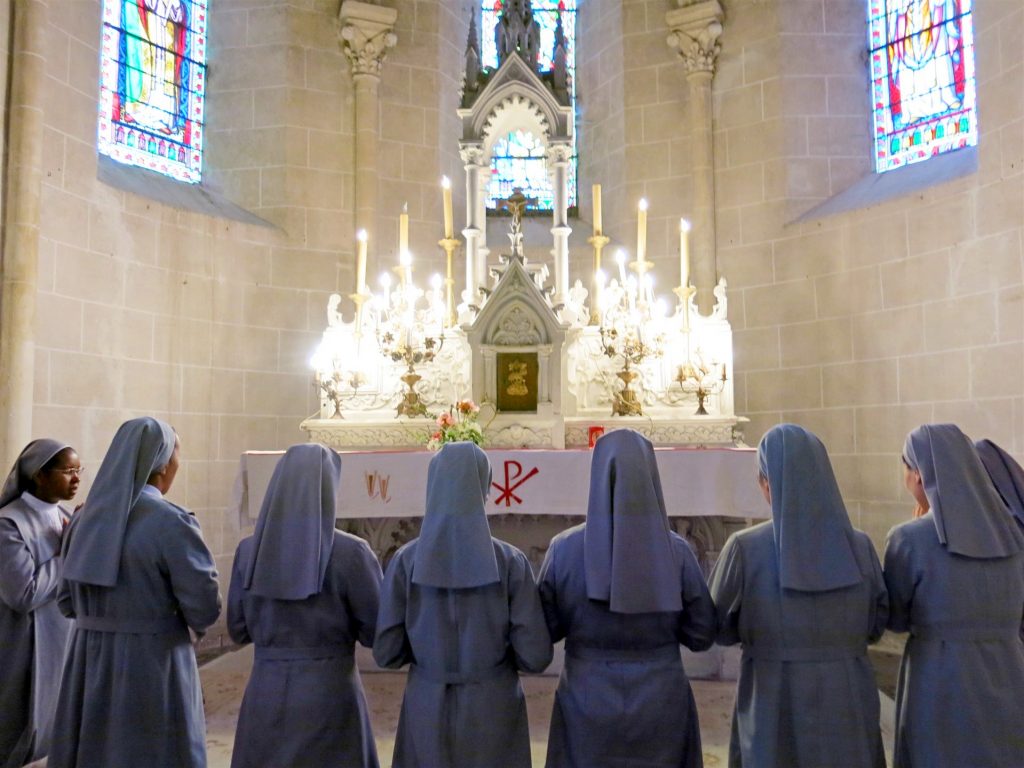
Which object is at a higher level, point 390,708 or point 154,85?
point 154,85

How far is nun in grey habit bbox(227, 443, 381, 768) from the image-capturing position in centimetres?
311

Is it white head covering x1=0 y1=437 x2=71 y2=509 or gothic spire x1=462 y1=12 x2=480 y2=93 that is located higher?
gothic spire x1=462 y1=12 x2=480 y2=93

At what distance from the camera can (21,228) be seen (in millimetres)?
6832

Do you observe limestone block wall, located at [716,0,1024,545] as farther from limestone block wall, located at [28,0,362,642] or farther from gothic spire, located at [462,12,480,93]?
limestone block wall, located at [28,0,362,642]

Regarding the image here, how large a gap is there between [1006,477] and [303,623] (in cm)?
257

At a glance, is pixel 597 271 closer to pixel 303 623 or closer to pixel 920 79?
pixel 920 79

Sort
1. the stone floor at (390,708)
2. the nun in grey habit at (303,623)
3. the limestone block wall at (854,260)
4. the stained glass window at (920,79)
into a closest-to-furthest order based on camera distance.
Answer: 1. the nun in grey habit at (303,623)
2. the stone floor at (390,708)
3. the limestone block wall at (854,260)
4. the stained glass window at (920,79)

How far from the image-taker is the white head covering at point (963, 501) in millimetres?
3008

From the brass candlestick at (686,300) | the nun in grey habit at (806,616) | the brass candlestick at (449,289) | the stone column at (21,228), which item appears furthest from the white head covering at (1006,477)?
the stone column at (21,228)

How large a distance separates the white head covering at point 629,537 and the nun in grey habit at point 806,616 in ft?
1.03

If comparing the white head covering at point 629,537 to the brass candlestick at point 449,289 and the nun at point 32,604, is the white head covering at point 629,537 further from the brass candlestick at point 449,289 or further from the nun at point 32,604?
the brass candlestick at point 449,289

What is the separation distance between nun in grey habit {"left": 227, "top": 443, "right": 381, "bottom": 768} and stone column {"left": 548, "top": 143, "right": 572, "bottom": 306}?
14.6 feet

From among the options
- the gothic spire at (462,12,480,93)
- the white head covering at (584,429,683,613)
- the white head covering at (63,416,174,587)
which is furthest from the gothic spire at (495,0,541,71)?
the white head covering at (584,429,683,613)

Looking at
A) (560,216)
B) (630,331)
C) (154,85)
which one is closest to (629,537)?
(630,331)
